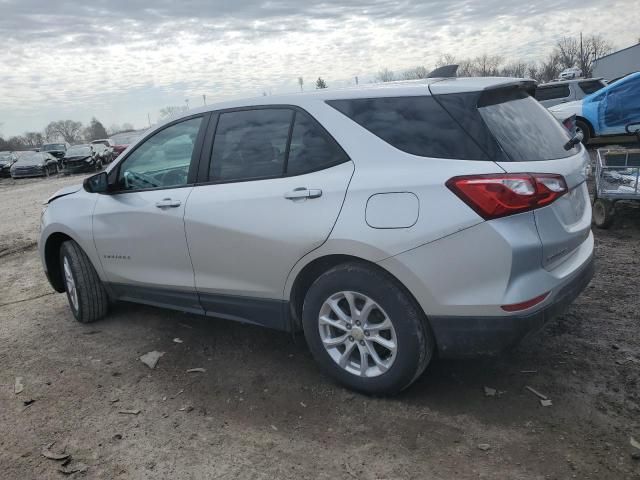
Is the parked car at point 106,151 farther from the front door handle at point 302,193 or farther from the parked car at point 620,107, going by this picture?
the front door handle at point 302,193

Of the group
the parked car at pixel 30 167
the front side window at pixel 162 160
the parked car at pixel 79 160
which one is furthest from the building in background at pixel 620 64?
the front side window at pixel 162 160

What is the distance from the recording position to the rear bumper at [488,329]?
283cm

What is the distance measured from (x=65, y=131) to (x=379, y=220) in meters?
111

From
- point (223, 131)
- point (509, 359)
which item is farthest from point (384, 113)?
point (509, 359)

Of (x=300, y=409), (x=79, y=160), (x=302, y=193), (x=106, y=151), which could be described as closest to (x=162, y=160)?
(x=302, y=193)

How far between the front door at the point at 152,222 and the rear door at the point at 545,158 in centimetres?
204

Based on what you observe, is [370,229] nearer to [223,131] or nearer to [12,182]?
[223,131]

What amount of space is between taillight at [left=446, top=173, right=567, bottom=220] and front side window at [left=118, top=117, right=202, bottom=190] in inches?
79.6

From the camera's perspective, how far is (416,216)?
2.88 m

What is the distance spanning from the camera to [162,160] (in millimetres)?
4258

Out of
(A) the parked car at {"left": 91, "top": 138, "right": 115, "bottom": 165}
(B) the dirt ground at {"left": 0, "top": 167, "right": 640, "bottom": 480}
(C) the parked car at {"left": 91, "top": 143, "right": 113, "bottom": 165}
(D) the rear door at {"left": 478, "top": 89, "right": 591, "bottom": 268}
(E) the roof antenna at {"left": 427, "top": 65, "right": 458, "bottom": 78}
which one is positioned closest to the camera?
(B) the dirt ground at {"left": 0, "top": 167, "right": 640, "bottom": 480}

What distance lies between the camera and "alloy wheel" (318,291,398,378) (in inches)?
123

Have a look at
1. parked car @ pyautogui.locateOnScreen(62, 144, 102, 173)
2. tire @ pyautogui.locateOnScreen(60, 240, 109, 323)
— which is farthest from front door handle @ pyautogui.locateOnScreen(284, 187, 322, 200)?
parked car @ pyautogui.locateOnScreen(62, 144, 102, 173)

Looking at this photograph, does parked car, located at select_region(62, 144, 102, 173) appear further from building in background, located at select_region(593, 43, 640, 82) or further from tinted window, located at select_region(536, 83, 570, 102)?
building in background, located at select_region(593, 43, 640, 82)
